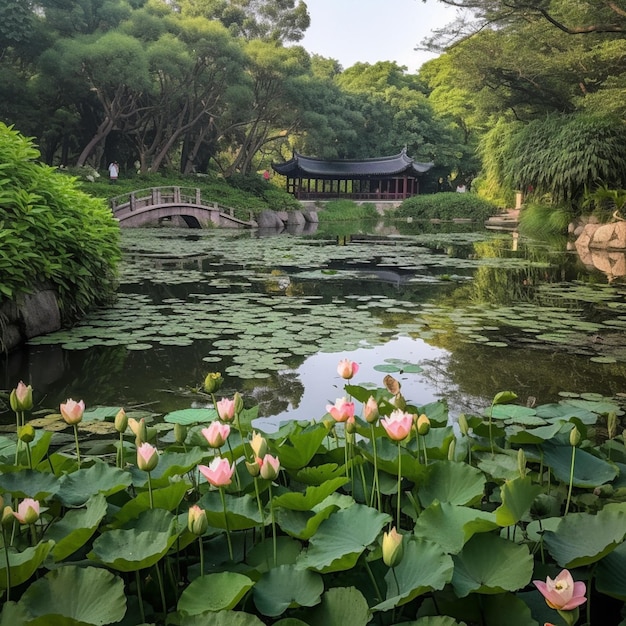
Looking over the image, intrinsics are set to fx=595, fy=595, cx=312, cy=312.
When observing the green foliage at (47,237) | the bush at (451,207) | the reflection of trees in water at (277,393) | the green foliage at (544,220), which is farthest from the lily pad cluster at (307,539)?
the bush at (451,207)

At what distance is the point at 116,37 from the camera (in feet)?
62.8

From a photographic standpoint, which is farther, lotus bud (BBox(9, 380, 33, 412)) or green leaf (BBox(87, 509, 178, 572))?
lotus bud (BBox(9, 380, 33, 412))

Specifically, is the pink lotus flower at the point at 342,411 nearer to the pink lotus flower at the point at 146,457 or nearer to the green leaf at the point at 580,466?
the pink lotus flower at the point at 146,457

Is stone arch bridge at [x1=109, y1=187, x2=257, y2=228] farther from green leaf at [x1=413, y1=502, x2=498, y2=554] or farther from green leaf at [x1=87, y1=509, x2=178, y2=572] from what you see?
green leaf at [x1=413, y1=502, x2=498, y2=554]

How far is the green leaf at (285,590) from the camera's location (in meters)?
0.86

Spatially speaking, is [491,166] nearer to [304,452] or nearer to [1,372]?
[1,372]

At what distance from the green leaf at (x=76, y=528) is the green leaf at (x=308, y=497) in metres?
0.30

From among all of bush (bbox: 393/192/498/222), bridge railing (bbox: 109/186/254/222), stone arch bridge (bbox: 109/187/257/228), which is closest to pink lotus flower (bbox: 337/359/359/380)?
stone arch bridge (bbox: 109/187/257/228)

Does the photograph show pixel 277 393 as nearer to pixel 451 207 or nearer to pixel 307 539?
pixel 307 539

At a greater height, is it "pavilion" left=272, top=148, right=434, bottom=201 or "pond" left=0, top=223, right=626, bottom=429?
"pavilion" left=272, top=148, right=434, bottom=201

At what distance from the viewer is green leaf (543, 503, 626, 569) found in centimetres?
95

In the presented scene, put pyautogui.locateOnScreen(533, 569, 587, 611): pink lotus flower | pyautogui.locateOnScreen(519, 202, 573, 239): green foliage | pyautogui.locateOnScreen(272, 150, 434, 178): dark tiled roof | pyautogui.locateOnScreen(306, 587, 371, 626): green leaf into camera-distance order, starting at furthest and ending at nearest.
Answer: pyautogui.locateOnScreen(272, 150, 434, 178): dark tiled roof, pyautogui.locateOnScreen(519, 202, 573, 239): green foliage, pyautogui.locateOnScreen(306, 587, 371, 626): green leaf, pyautogui.locateOnScreen(533, 569, 587, 611): pink lotus flower

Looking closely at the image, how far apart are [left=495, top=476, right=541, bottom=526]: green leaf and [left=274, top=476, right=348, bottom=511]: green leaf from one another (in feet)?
0.92

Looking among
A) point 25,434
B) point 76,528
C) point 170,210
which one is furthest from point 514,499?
point 170,210
